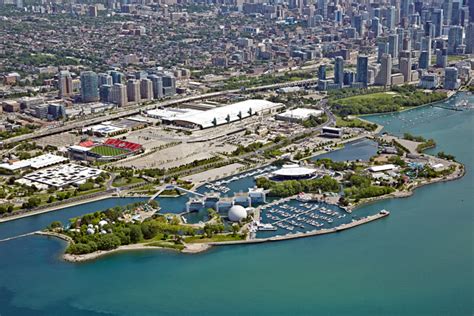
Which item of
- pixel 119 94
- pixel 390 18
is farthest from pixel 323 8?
pixel 119 94

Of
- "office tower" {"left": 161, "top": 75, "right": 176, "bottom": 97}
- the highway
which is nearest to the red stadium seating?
the highway

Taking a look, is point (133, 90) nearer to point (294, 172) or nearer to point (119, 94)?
point (119, 94)

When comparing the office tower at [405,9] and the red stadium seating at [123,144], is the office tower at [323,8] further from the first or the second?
the red stadium seating at [123,144]

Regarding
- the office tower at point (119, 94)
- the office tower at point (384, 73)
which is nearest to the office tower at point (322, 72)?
the office tower at point (384, 73)

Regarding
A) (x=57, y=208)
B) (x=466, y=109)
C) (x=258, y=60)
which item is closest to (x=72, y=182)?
(x=57, y=208)

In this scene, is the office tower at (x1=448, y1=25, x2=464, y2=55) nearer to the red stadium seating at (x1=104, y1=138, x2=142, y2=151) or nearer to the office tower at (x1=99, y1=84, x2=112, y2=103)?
the office tower at (x1=99, y1=84, x2=112, y2=103)

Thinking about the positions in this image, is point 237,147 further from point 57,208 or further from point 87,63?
point 87,63
